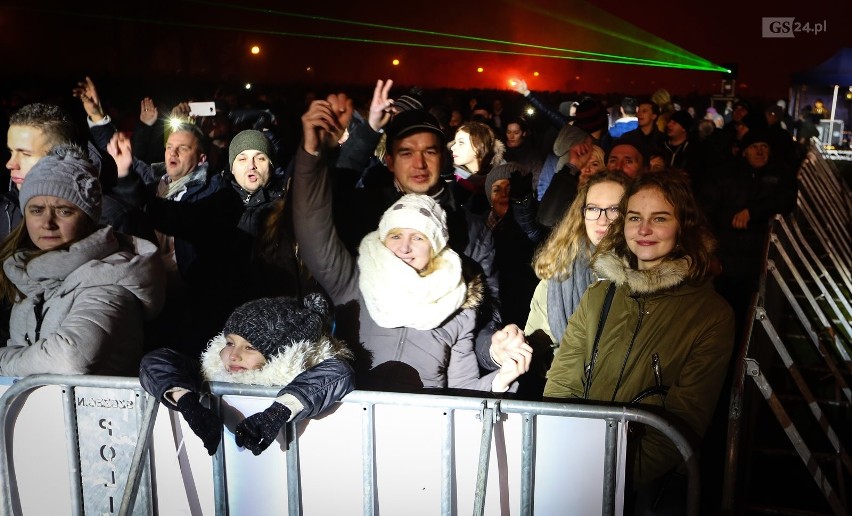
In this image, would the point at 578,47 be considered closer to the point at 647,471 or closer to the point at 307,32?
the point at 307,32

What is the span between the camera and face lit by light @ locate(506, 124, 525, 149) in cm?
766

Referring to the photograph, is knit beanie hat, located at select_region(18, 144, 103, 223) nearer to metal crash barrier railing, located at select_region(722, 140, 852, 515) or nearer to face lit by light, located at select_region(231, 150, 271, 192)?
face lit by light, located at select_region(231, 150, 271, 192)

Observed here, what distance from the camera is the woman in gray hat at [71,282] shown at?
9.39 ft

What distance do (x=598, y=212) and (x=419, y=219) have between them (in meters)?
0.84

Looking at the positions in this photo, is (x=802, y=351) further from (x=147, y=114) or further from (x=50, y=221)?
(x=50, y=221)

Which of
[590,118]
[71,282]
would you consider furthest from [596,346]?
[590,118]

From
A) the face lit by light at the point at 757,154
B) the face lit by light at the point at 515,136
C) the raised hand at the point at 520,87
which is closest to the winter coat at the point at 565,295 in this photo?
the face lit by light at the point at 757,154

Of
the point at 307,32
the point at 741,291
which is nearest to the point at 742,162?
the point at 741,291

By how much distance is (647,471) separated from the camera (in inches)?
100

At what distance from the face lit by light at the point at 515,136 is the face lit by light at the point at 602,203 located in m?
4.40

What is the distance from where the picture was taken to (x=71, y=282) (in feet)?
9.80

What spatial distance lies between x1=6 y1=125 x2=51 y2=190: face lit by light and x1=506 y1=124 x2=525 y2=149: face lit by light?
16.1 ft

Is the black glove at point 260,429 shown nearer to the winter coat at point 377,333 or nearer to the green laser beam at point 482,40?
the winter coat at point 377,333

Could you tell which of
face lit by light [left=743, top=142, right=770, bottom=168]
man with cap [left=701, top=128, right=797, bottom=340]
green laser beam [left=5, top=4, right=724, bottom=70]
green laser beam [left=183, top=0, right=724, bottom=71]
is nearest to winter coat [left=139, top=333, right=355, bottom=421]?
man with cap [left=701, top=128, right=797, bottom=340]
